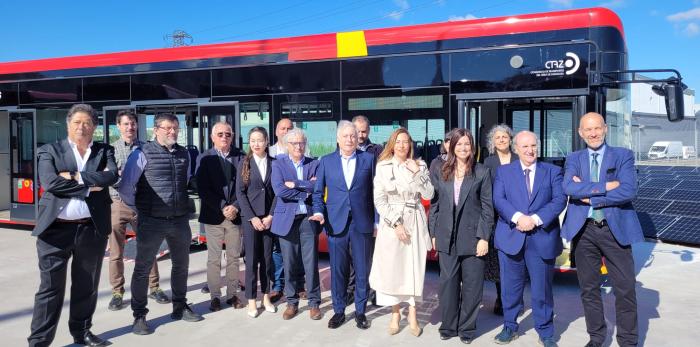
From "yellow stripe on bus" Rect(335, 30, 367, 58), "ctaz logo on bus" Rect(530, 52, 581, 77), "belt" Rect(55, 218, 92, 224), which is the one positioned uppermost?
"yellow stripe on bus" Rect(335, 30, 367, 58)

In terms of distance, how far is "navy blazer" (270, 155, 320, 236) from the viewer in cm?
468

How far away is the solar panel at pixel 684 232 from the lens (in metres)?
8.06

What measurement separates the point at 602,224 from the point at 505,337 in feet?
3.80

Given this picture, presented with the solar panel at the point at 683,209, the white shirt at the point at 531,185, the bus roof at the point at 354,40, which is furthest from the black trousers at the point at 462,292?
the solar panel at the point at 683,209

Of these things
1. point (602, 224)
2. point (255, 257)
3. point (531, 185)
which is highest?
point (531, 185)

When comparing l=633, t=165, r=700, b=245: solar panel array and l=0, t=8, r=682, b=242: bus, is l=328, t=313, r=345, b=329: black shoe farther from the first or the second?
l=633, t=165, r=700, b=245: solar panel array

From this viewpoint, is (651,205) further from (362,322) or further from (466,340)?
A: (362,322)

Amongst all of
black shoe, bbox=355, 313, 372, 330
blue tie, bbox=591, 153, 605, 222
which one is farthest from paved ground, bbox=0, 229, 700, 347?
blue tie, bbox=591, 153, 605, 222

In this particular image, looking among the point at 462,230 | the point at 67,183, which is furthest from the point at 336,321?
the point at 67,183

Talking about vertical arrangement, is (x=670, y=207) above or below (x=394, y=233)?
below

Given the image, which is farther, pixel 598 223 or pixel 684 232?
pixel 684 232

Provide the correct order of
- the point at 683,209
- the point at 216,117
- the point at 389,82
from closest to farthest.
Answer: the point at 389,82
the point at 216,117
the point at 683,209

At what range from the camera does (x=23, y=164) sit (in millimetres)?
8570

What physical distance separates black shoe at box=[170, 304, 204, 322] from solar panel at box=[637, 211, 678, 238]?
7.26 meters
